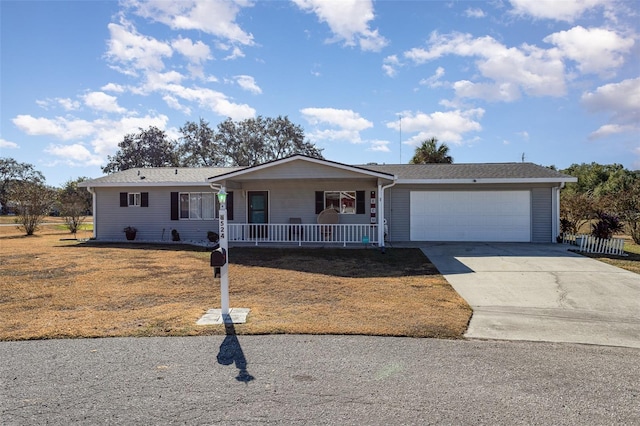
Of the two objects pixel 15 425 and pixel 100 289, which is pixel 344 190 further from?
pixel 15 425

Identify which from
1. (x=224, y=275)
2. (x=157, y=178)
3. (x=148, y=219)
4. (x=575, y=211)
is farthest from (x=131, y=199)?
(x=575, y=211)

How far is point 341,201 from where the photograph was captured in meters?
15.5

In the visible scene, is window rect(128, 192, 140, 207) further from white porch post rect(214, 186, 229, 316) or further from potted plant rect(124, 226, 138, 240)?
white porch post rect(214, 186, 229, 316)

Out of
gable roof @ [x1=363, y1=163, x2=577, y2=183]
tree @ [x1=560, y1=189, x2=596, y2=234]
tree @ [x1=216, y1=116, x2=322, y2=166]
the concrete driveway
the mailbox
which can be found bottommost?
the concrete driveway

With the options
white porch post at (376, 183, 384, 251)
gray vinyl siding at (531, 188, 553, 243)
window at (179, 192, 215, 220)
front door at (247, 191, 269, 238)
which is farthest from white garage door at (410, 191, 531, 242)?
window at (179, 192, 215, 220)

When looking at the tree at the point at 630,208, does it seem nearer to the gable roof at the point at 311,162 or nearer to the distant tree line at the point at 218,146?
the gable roof at the point at 311,162

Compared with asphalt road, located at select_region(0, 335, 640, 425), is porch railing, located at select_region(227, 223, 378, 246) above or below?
above

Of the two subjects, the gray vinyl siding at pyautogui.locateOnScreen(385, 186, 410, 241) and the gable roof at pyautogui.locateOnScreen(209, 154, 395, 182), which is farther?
the gray vinyl siding at pyautogui.locateOnScreen(385, 186, 410, 241)

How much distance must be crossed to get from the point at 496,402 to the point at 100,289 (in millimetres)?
6826

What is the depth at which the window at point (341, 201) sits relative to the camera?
15.4 meters

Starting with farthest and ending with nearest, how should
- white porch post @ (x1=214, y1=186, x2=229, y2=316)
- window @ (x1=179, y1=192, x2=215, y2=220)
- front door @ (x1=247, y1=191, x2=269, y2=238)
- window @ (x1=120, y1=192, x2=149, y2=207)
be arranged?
window @ (x1=120, y1=192, x2=149, y2=207)
window @ (x1=179, y1=192, x2=215, y2=220)
front door @ (x1=247, y1=191, x2=269, y2=238)
white porch post @ (x1=214, y1=186, x2=229, y2=316)

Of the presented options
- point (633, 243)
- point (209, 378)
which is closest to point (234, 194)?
point (209, 378)

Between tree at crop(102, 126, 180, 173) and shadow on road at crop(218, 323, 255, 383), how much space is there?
37.0 m

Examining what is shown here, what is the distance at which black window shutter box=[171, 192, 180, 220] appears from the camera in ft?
53.2
